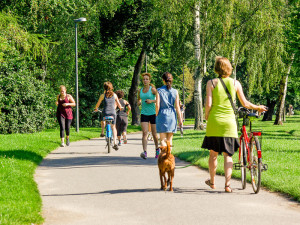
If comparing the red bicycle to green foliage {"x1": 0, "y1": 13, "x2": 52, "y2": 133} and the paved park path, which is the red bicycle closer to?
the paved park path

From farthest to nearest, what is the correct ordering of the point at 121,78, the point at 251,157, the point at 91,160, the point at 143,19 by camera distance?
the point at 121,78
the point at 143,19
the point at 91,160
the point at 251,157

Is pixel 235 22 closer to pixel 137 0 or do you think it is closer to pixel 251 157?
pixel 137 0

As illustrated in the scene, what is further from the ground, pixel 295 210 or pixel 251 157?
pixel 251 157

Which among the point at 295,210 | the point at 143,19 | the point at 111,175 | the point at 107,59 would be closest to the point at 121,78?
the point at 107,59

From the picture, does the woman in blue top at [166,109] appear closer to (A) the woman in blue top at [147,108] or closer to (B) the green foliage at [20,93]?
(A) the woman in blue top at [147,108]

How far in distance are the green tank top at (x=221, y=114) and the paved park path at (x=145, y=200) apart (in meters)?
0.90

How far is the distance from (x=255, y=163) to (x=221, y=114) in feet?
Result: 2.83

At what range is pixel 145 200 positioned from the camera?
6840 mm

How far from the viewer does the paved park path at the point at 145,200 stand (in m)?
5.71

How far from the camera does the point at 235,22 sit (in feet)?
72.2

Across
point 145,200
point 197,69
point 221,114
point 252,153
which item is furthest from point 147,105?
point 197,69

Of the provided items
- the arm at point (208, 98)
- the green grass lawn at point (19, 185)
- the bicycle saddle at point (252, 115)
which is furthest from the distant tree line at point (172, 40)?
the arm at point (208, 98)

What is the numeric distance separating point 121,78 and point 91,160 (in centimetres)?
3023

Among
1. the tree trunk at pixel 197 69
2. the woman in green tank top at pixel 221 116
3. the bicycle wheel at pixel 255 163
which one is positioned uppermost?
the tree trunk at pixel 197 69
